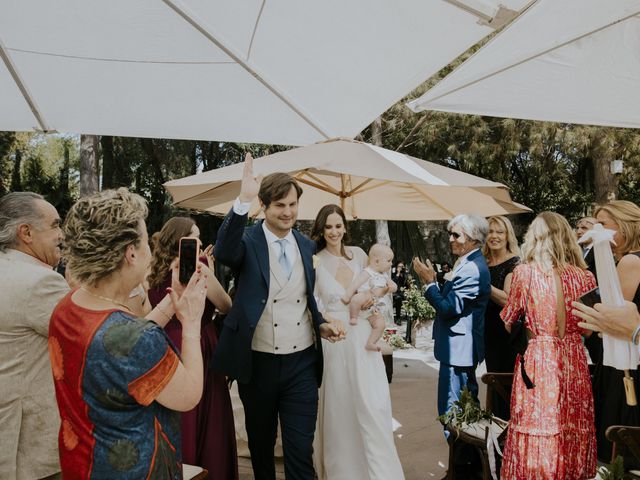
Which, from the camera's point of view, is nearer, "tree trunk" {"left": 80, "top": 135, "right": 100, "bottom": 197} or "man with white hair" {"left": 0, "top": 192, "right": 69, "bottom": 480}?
"man with white hair" {"left": 0, "top": 192, "right": 69, "bottom": 480}

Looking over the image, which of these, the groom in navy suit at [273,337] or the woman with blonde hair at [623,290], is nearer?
the woman with blonde hair at [623,290]

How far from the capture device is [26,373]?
2.12 m

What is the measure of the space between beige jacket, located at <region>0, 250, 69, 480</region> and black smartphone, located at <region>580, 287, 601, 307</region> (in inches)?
96.3

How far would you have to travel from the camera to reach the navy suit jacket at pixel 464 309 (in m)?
3.92

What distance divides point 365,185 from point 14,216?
3.44 m

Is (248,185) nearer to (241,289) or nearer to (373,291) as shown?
(241,289)

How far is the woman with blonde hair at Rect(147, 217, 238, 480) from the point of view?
3.17m

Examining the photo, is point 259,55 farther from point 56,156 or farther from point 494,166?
point 56,156

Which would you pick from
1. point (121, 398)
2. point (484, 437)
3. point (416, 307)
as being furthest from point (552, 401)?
point (416, 307)

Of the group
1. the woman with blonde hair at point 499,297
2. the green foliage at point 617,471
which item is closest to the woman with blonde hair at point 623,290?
the green foliage at point 617,471

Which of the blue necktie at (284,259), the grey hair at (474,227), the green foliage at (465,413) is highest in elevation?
the grey hair at (474,227)

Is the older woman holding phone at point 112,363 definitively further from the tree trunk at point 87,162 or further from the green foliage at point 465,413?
the tree trunk at point 87,162

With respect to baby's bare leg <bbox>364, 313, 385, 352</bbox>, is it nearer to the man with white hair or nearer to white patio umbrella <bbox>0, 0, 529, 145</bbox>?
white patio umbrella <bbox>0, 0, 529, 145</bbox>

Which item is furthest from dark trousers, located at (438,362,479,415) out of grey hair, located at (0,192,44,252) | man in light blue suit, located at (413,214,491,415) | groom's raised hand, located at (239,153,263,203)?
grey hair, located at (0,192,44,252)
